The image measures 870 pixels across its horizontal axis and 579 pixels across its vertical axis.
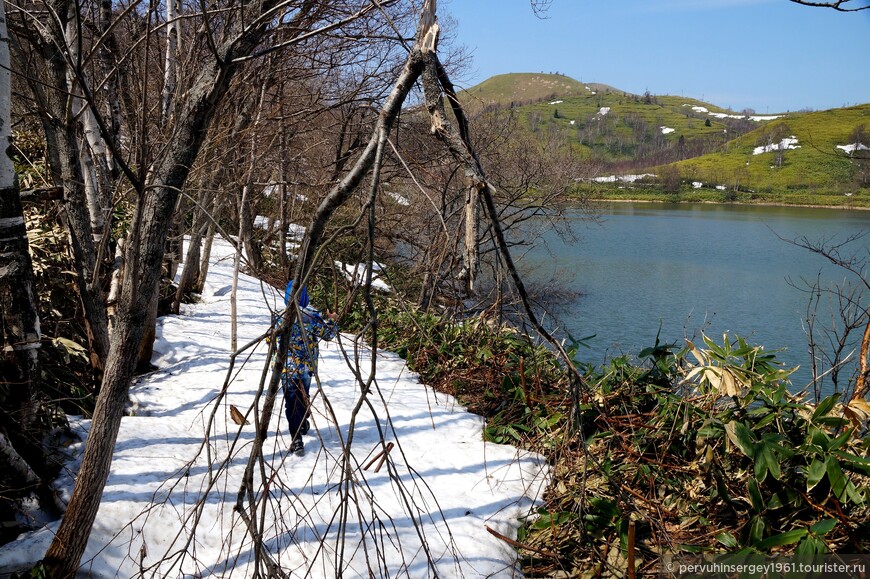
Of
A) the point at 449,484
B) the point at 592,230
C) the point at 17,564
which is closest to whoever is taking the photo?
the point at 17,564

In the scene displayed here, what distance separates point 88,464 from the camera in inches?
106

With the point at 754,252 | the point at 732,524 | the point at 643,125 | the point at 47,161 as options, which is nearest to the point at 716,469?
the point at 732,524

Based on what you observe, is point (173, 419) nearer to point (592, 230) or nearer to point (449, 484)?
point (449, 484)

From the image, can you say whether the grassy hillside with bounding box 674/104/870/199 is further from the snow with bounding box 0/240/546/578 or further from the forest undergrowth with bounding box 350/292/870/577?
the snow with bounding box 0/240/546/578

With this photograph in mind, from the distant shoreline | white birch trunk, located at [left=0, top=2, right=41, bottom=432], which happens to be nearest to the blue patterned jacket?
white birch trunk, located at [left=0, top=2, right=41, bottom=432]

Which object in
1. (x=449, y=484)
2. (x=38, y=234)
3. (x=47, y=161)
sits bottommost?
(x=449, y=484)

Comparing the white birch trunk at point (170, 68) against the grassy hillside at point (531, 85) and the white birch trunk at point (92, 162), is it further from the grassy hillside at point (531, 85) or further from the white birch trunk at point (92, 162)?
the grassy hillside at point (531, 85)

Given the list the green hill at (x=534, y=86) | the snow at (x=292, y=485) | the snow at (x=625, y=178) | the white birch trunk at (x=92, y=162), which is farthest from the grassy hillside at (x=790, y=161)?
the green hill at (x=534, y=86)

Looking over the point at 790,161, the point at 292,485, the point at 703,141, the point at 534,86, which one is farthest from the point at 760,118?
the point at 292,485

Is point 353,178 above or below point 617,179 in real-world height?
below

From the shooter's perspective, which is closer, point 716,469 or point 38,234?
point 716,469

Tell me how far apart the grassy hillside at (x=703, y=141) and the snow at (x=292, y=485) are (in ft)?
28.5

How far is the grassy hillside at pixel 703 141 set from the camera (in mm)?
48406

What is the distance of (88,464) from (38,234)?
3.69m
